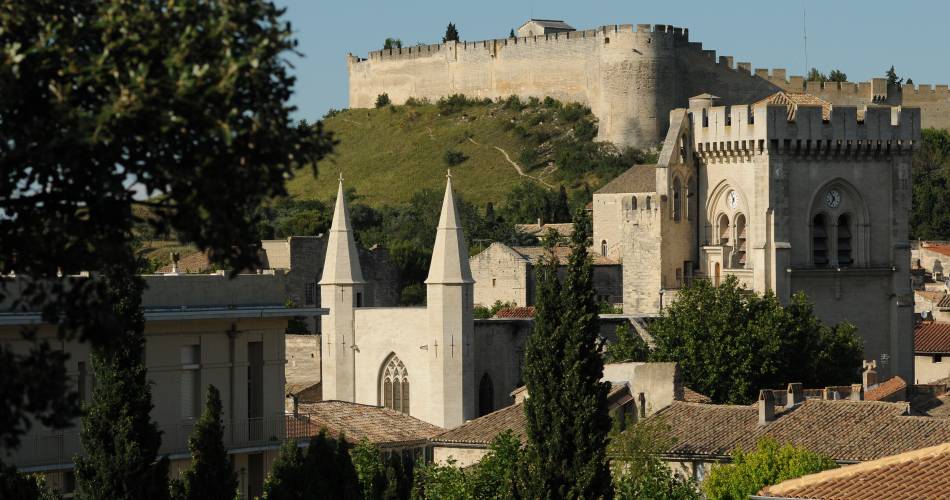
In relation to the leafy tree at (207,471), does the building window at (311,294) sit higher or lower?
higher

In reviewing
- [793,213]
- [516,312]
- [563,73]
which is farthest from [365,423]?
[563,73]

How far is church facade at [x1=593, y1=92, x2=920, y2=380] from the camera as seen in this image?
201 ft

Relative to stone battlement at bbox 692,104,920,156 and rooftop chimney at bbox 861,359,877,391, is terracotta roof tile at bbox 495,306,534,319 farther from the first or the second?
rooftop chimney at bbox 861,359,877,391

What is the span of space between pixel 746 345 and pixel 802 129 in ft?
29.0

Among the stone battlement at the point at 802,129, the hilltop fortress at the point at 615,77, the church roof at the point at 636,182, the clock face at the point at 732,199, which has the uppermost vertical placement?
the hilltop fortress at the point at 615,77

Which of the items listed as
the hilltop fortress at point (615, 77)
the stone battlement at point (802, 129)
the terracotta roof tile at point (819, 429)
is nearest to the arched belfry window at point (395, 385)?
the stone battlement at point (802, 129)

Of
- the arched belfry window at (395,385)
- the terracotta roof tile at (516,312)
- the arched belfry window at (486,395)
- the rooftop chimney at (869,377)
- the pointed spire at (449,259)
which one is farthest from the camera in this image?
the terracotta roof tile at (516,312)

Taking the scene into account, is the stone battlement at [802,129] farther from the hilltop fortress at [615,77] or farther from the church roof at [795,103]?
the hilltop fortress at [615,77]

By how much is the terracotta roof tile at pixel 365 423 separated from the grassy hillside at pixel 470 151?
7272 centimetres

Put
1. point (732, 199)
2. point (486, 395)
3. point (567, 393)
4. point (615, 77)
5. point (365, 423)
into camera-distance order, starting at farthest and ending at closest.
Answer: point (615, 77) < point (732, 199) < point (486, 395) < point (365, 423) < point (567, 393)

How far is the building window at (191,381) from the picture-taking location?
3259cm

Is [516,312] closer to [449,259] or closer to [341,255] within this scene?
[341,255]

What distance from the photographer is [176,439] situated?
1282 inches

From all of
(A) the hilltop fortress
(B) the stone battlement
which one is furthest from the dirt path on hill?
(B) the stone battlement
